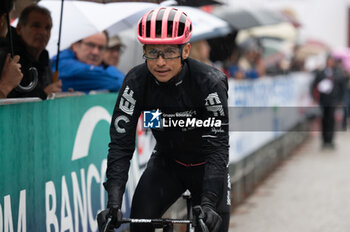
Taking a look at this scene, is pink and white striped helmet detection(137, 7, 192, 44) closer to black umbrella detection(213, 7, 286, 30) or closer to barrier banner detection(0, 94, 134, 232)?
barrier banner detection(0, 94, 134, 232)

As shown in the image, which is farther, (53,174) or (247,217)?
(247,217)

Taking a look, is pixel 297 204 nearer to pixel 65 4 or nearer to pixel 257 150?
pixel 257 150

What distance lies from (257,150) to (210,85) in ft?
27.3

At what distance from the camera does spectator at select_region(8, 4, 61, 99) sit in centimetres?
547

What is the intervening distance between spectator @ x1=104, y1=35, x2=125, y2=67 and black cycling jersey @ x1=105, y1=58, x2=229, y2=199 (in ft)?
12.8

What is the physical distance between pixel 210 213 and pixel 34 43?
277cm

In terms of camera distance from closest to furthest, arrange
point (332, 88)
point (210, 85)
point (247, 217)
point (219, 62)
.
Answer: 1. point (210, 85)
2. point (247, 217)
3. point (219, 62)
4. point (332, 88)

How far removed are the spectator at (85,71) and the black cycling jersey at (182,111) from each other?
2.60 metres

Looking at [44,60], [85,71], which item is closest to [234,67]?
[85,71]

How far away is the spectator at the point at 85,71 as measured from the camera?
21.8 feet

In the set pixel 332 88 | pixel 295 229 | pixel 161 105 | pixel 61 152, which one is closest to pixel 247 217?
pixel 295 229

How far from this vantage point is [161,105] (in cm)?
399

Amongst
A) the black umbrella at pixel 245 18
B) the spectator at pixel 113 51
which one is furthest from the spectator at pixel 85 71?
the black umbrella at pixel 245 18

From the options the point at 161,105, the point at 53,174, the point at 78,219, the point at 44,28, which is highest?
the point at 44,28
